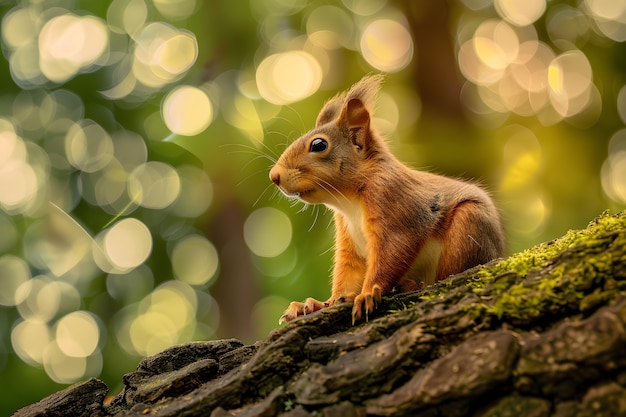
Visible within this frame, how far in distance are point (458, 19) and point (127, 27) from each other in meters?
2.30

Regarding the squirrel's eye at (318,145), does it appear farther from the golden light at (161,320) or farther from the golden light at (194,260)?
the golden light at (161,320)

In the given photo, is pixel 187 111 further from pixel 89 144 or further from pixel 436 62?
pixel 436 62

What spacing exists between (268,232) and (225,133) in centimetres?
73

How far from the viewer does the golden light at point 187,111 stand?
13.2 ft

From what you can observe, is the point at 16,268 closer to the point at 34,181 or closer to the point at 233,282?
the point at 34,181

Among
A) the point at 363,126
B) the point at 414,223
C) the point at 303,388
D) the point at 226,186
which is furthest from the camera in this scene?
the point at 226,186

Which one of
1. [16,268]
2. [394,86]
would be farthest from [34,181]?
[394,86]

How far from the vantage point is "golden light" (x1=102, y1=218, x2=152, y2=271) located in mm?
3958

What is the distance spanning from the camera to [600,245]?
53.5 inches

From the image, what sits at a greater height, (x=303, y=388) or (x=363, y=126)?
(x=363, y=126)

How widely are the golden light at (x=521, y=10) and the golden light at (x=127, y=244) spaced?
2.81 meters

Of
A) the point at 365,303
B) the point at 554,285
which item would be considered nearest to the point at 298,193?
the point at 365,303

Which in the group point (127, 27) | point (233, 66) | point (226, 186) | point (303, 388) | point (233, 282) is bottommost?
point (303, 388)

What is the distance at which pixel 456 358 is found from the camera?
123 centimetres
